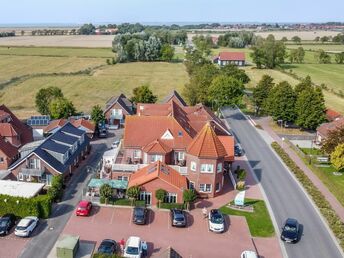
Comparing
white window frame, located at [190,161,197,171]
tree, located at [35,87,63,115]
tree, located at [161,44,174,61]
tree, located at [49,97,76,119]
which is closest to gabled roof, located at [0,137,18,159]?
tree, located at [49,97,76,119]

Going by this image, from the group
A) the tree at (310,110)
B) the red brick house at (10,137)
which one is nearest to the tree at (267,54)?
the tree at (310,110)

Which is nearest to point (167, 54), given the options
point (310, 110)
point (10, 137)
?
point (310, 110)

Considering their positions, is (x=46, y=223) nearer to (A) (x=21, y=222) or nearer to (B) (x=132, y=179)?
(A) (x=21, y=222)

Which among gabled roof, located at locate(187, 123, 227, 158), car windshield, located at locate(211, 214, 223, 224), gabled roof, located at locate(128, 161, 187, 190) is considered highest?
gabled roof, located at locate(187, 123, 227, 158)

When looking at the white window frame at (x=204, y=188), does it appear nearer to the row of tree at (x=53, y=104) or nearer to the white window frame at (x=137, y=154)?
the white window frame at (x=137, y=154)

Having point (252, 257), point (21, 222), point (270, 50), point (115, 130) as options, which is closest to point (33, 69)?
point (115, 130)

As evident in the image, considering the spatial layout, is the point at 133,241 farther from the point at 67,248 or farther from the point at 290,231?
the point at 290,231

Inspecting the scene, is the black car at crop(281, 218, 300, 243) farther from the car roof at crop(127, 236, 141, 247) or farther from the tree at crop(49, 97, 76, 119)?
the tree at crop(49, 97, 76, 119)
